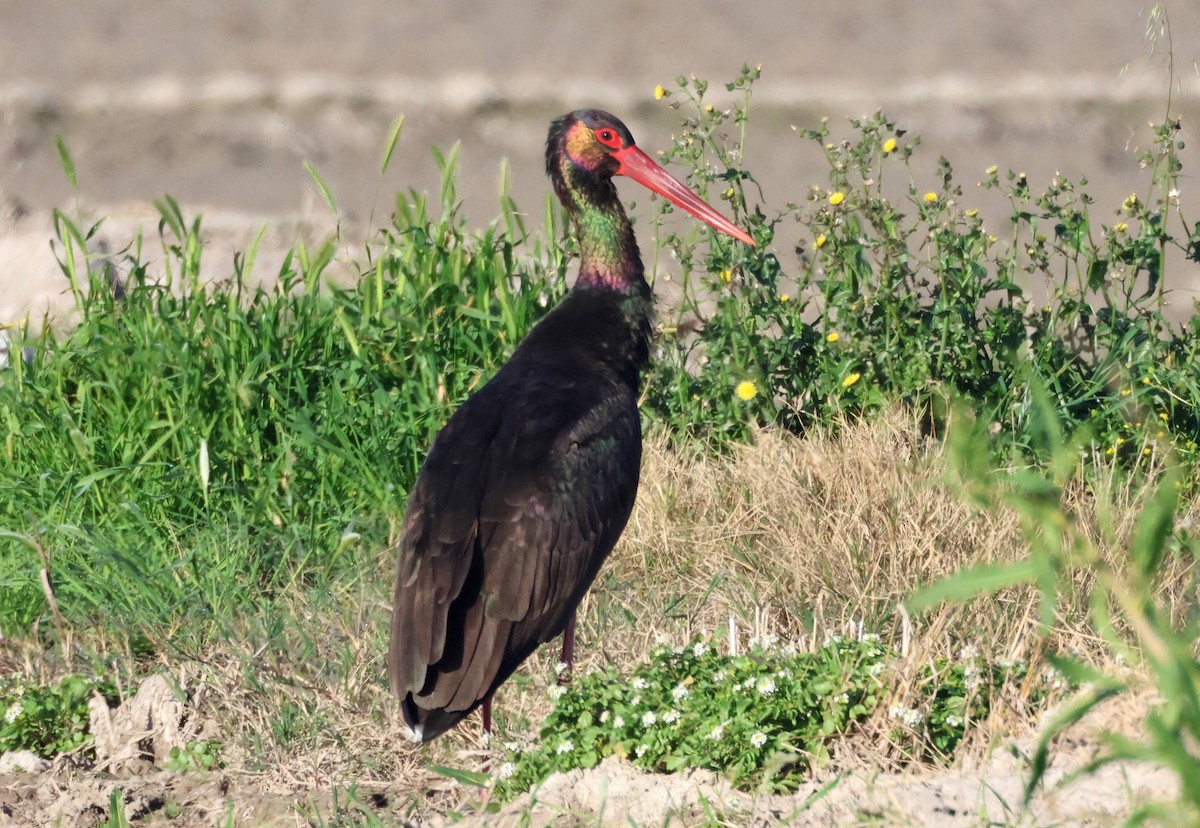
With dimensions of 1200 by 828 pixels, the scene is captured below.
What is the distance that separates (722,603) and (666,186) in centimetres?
124

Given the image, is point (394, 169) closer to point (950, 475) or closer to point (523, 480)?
point (523, 480)

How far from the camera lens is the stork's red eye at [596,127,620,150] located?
4.37 meters

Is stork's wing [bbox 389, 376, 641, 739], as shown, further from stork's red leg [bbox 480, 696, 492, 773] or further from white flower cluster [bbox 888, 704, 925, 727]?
white flower cluster [bbox 888, 704, 925, 727]

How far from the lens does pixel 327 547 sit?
4.27m

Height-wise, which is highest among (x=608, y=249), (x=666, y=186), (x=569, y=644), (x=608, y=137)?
(x=608, y=137)

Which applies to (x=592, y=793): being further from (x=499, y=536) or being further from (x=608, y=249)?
(x=608, y=249)

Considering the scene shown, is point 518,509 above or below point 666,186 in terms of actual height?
below

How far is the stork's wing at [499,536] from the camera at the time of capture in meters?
3.21

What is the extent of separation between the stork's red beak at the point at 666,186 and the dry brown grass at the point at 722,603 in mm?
622

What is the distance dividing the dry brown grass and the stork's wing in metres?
0.19

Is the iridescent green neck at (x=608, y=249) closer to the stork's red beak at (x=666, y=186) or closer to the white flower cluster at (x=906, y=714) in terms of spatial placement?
the stork's red beak at (x=666, y=186)

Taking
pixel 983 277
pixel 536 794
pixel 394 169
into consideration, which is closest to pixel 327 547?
pixel 536 794

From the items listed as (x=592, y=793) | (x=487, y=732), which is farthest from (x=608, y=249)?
(x=592, y=793)

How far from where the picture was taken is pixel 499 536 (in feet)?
11.2
